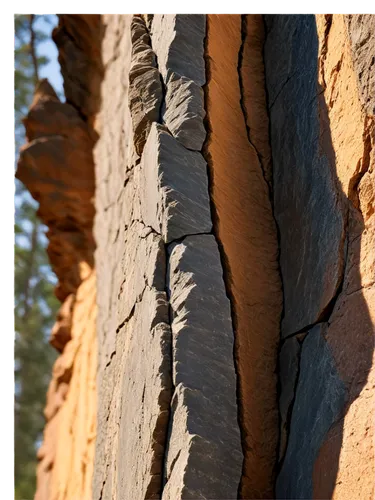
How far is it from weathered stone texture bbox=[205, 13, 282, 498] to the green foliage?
639cm

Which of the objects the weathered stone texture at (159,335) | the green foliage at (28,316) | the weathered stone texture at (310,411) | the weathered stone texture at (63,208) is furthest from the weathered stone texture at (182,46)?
the green foliage at (28,316)

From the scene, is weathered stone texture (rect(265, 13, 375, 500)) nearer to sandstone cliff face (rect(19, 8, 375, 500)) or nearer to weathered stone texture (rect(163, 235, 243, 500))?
sandstone cliff face (rect(19, 8, 375, 500))

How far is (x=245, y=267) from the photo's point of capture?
7.39ft

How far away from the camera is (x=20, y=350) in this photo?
9641 mm

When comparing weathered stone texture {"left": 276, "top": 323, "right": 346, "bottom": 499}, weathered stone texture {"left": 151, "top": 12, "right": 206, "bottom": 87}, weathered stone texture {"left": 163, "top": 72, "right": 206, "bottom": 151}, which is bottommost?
weathered stone texture {"left": 276, "top": 323, "right": 346, "bottom": 499}

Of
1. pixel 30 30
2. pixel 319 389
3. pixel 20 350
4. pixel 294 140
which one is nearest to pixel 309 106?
pixel 294 140

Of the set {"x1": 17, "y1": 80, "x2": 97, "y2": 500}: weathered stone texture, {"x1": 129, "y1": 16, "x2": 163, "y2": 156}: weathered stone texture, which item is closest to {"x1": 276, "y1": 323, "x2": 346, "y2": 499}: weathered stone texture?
{"x1": 129, "y1": 16, "x2": 163, "y2": 156}: weathered stone texture

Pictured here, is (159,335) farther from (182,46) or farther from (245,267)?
(182,46)

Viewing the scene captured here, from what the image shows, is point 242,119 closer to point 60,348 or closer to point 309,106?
point 309,106

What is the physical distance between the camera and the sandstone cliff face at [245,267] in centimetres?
188

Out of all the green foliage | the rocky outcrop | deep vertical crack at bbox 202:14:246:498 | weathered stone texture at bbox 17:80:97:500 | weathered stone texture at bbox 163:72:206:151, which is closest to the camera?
deep vertical crack at bbox 202:14:246:498

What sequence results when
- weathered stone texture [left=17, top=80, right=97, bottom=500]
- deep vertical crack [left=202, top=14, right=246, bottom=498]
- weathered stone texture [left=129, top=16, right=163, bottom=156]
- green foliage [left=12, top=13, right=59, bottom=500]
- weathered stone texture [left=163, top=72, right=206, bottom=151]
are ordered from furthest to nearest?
green foliage [left=12, top=13, right=59, bottom=500]
weathered stone texture [left=17, top=80, right=97, bottom=500]
weathered stone texture [left=129, top=16, right=163, bottom=156]
weathered stone texture [left=163, top=72, right=206, bottom=151]
deep vertical crack [left=202, top=14, right=246, bottom=498]

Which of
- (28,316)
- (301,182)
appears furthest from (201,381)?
(28,316)

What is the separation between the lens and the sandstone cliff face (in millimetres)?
1883
